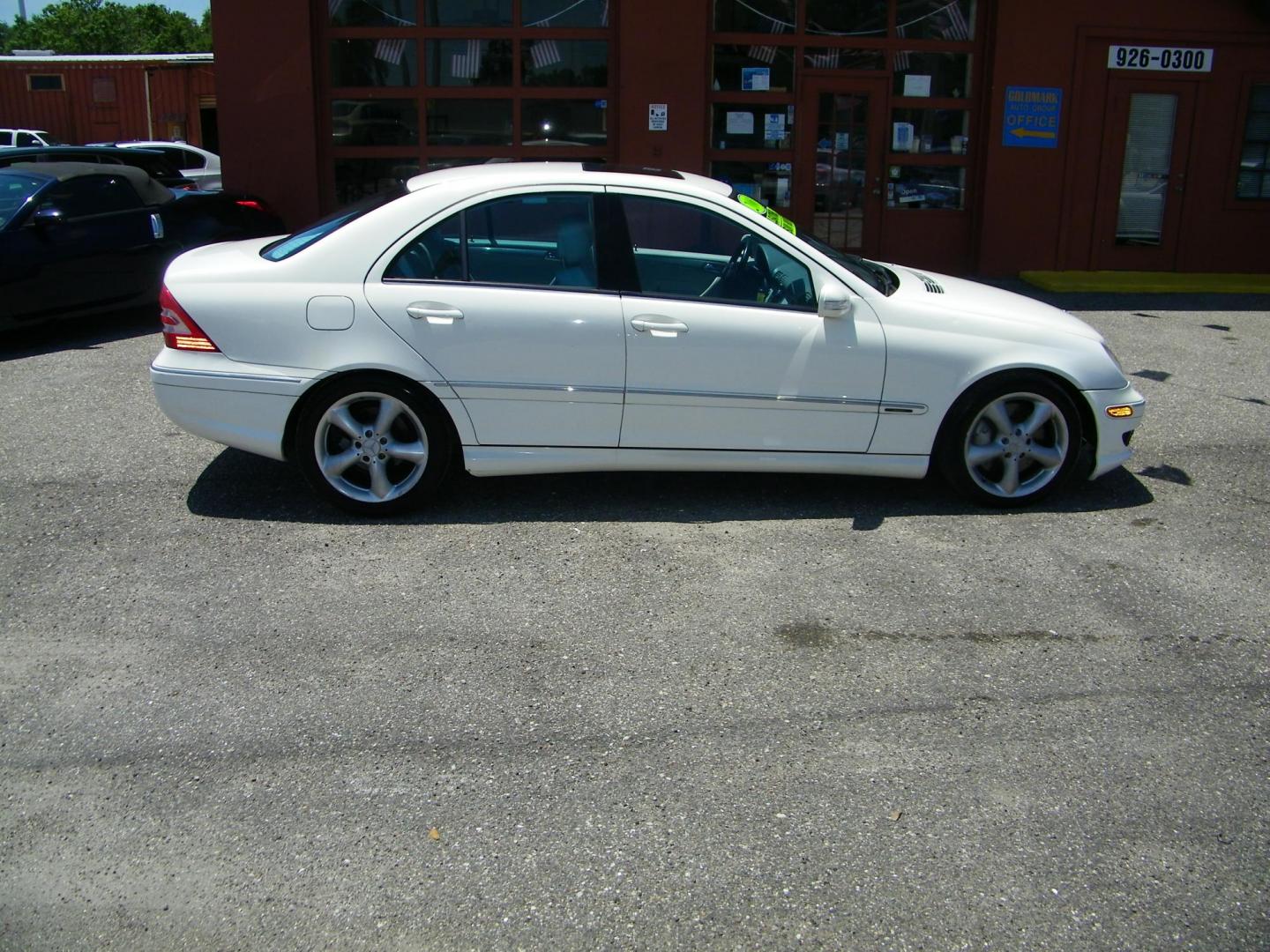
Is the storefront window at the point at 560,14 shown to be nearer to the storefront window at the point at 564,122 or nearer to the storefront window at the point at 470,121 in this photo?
the storefront window at the point at 564,122

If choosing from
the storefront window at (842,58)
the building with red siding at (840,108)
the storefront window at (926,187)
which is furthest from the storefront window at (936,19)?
the storefront window at (926,187)

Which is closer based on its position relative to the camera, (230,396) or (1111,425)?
Result: (230,396)

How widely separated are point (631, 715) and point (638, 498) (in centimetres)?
208

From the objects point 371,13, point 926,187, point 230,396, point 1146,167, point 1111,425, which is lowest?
point 1111,425

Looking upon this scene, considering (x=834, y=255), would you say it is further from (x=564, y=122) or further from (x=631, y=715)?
(x=564, y=122)

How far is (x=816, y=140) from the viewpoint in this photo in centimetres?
1276

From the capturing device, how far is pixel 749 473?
6.17 meters

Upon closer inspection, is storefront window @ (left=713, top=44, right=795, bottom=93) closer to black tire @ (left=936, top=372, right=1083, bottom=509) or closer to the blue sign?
the blue sign

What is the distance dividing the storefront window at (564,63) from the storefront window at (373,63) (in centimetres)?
118

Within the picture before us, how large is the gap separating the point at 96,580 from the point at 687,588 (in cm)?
240

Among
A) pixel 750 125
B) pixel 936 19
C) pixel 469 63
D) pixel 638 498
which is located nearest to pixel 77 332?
pixel 469 63

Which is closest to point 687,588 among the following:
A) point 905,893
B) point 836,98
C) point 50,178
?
point 905,893

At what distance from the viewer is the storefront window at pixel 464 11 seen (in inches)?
485

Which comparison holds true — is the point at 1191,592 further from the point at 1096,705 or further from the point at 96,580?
the point at 96,580
